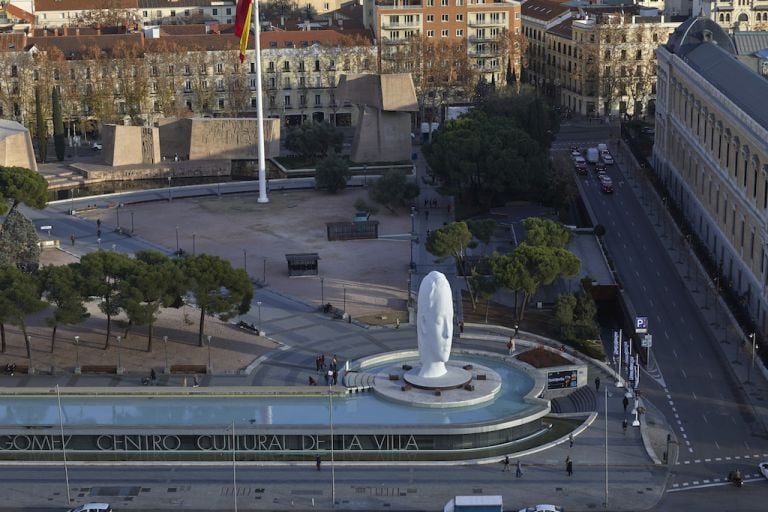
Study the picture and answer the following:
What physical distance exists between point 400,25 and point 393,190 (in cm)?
5445

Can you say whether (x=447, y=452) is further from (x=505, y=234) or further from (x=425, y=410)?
(x=505, y=234)

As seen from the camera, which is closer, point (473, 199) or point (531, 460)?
point (531, 460)

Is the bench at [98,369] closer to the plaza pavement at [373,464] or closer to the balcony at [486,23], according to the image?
the plaza pavement at [373,464]

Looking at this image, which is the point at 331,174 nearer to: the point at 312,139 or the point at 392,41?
the point at 312,139

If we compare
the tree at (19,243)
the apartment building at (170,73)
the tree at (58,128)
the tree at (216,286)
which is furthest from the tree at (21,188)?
the apartment building at (170,73)

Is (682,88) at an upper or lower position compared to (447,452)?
upper

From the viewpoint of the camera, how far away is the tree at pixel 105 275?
9706cm

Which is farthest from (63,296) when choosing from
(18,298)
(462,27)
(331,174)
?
(462,27)

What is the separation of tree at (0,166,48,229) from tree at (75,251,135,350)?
2598cm

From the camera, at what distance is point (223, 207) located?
5664 inches

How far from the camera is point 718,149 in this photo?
121 meters

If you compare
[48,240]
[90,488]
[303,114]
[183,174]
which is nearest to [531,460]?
[90,488]

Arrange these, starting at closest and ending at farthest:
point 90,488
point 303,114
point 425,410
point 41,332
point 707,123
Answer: point 90,488 → point 425,410 → point 41,332 → point 707,123 → point 303,114

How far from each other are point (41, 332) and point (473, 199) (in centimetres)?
5007
